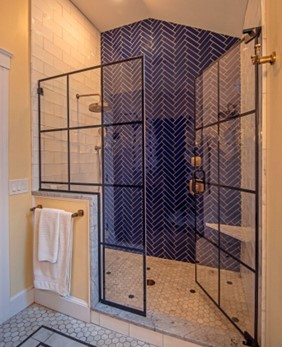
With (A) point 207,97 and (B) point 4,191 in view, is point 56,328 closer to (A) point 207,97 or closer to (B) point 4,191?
(B) point 4,191

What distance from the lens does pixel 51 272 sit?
1.79m

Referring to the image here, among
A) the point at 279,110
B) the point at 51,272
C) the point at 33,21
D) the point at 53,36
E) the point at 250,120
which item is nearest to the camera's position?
the point at 279,110

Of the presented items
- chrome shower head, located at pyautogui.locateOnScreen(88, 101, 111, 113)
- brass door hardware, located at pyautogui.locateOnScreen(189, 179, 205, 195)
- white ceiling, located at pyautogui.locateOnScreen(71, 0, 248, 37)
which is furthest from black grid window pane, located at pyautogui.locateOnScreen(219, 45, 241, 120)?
chrome shower head, located at pyautogui.locateOnScreen(88, 101, 111, 113)

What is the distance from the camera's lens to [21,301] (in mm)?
1841

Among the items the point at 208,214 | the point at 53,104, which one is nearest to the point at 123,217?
the point at 208,214

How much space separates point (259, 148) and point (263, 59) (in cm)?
48

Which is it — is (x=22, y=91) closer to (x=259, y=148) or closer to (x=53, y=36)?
(x=53, y=36)

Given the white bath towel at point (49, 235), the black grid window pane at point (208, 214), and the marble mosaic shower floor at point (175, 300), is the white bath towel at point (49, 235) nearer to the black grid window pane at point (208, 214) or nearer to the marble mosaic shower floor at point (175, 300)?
the marble mosaic shower floor at point (175, 300)

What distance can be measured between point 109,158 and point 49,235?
31.7 inches

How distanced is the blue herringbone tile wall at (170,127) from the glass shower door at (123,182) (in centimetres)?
79

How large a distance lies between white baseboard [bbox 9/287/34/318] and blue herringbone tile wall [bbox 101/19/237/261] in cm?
139

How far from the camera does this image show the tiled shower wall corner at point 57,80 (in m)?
1.99

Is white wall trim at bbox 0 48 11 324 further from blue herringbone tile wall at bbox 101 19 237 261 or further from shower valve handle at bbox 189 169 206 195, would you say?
shower valve handle at bbox 189 169 206 195

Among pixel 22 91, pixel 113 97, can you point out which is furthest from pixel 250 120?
pixel 22 91
